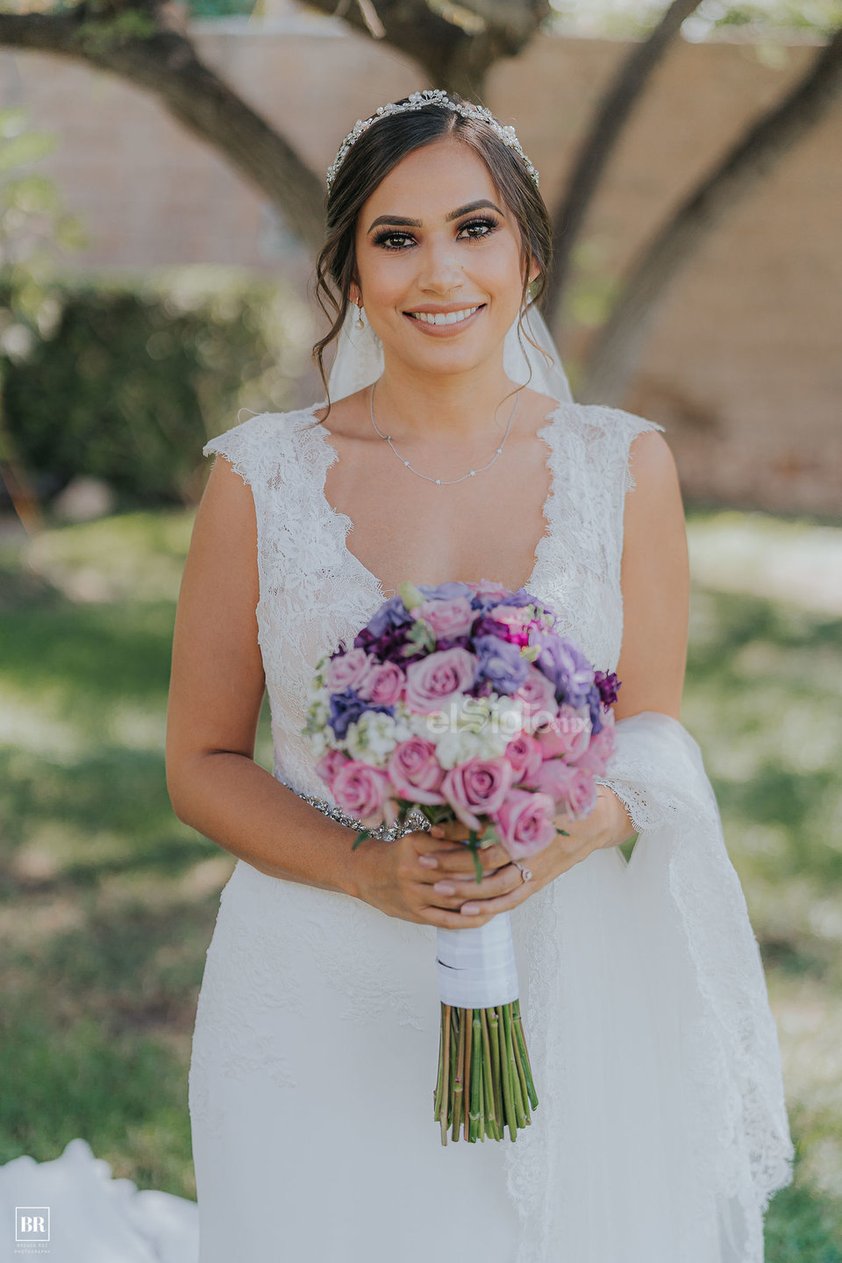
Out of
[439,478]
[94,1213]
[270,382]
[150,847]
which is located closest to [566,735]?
[439,478]

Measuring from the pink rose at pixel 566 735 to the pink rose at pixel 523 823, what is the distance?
7 centimetres

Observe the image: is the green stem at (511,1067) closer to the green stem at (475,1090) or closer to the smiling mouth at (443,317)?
the green stem at (475,1090)

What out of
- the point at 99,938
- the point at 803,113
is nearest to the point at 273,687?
the point at 99,938

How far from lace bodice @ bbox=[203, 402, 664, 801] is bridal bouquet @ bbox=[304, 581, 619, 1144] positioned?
1.33 feet

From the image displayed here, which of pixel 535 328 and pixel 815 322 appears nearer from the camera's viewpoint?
pixel 535 328

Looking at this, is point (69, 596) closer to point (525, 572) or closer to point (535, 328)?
point (535, 328)

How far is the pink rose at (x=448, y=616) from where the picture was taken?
1.89 m

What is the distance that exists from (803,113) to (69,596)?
6.03 m

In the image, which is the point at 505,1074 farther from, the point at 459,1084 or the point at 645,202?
the point at 645,202

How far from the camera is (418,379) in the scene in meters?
2.55

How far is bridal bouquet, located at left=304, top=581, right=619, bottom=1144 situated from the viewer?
1.82 metres

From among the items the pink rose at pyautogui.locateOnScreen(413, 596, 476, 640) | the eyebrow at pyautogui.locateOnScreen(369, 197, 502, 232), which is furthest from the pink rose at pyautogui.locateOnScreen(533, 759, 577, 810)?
the eyebrow at pyautogui.locateOnScreen(369, 197, 502, 232)

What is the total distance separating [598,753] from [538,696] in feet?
0.43

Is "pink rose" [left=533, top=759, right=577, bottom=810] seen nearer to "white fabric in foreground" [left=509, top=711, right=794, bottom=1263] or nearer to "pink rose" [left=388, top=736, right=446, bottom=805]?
"pink rose" [left=388, top=736, right=446, bottom=805]
